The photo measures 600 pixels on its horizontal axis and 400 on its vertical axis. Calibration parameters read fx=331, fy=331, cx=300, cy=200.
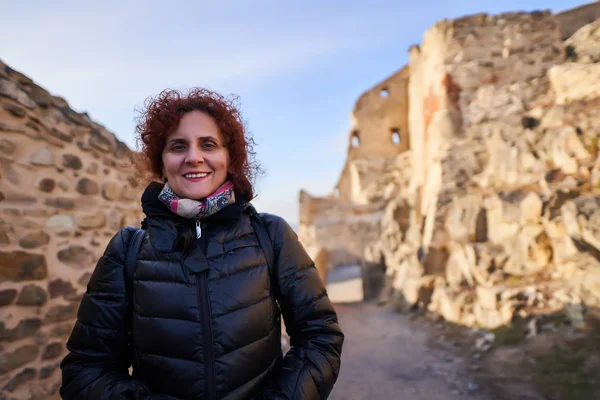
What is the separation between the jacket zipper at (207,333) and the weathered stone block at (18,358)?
1796 mm

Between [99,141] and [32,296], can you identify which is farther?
[99,141]

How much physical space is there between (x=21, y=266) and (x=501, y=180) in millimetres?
8121

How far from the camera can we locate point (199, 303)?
1.22 m

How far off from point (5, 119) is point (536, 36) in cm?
1142

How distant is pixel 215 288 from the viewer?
4.07 feet

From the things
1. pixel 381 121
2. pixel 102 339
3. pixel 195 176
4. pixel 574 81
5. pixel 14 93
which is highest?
pixel 381 121

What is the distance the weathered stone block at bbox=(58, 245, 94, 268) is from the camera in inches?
102

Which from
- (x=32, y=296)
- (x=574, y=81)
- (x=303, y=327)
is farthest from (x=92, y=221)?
(x=574, y=81)

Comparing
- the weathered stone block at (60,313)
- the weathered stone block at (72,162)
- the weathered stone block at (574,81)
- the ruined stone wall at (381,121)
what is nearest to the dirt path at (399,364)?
the weathered stone block at (60,313)

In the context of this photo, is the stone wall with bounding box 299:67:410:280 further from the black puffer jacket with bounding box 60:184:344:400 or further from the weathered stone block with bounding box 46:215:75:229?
the black puffer jacket with bounding box 60:184:344:400

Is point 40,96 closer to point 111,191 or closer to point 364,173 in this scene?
point 111,191

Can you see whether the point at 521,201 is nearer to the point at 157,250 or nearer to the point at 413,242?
the point at 413,242

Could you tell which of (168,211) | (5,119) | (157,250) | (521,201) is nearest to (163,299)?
(157,250)

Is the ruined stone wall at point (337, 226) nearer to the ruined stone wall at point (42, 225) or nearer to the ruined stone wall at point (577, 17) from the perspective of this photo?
the ruined stone wall at point (577, 17)
